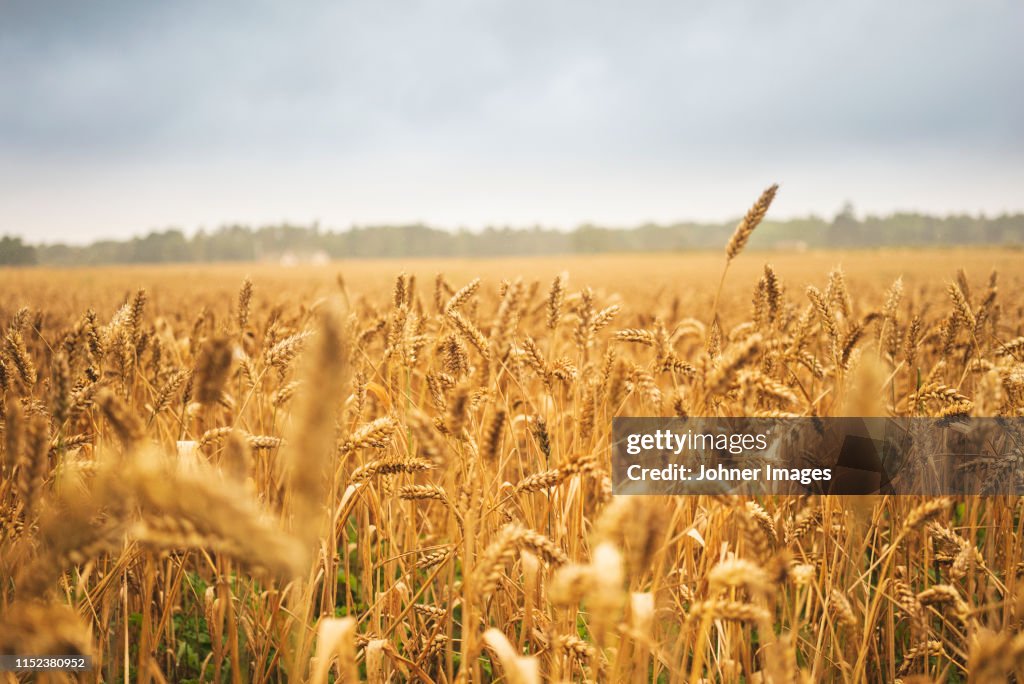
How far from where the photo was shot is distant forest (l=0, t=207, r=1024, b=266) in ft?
285

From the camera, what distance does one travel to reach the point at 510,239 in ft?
365

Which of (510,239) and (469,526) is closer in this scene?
(469,526)

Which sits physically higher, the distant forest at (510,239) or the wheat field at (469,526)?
the distant forest at (510,239)

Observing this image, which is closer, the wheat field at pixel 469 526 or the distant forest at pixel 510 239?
the wheat field at pixel 469 526

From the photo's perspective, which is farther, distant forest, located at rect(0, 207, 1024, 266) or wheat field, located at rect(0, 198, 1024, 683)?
distant forest, located at rect(0, 207, 1024, 266)

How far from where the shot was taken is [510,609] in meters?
2.04

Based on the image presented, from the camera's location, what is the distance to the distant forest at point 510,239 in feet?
285

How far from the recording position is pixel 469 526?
1.16 m

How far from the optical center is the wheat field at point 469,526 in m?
0.87

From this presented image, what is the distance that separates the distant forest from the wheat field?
291 feet

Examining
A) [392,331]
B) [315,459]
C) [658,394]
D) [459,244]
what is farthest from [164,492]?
[459,244]

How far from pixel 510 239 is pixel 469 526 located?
4416 inches

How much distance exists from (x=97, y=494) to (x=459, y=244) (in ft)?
367

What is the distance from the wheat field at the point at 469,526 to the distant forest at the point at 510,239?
88562 mm
